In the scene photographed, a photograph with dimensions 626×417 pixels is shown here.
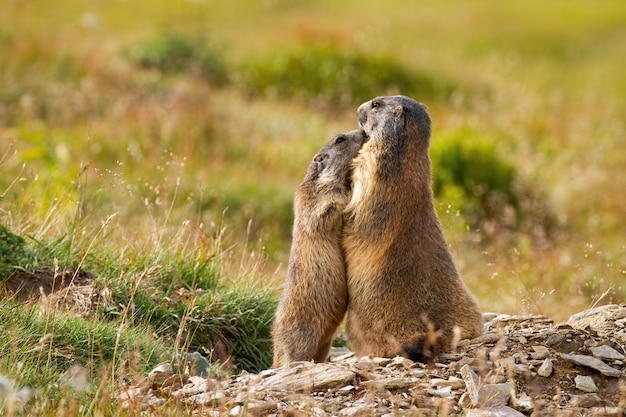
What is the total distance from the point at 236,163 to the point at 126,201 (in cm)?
340

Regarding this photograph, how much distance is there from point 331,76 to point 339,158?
504 inches

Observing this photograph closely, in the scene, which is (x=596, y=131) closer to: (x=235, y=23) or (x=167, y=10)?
(x=235, y=23)

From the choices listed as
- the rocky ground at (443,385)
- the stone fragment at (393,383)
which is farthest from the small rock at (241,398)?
the stone fragment at (393,383)

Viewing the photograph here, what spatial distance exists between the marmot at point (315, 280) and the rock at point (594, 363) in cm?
144

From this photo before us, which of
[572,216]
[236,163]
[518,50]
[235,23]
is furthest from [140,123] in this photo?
[518,50]

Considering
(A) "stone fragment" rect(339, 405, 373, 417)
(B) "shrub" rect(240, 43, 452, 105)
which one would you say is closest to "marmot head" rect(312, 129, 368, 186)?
(A) "stone fragment" rect(339, 405, 373, 417)

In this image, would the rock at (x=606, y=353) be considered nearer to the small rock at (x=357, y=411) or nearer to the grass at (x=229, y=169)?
the grass at (x=229, y=169)

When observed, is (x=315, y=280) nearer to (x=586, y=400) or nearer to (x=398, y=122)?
(x=398, y=122)

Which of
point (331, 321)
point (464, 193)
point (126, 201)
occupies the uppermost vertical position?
point (464, 193)

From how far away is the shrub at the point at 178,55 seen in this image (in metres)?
18.2

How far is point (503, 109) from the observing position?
58.3 ft

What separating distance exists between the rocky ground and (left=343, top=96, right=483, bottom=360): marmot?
184 millimetres

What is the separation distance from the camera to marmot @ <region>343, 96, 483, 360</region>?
5016 mm

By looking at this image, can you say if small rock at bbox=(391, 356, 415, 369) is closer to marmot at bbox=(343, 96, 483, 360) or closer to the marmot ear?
marmot at bbox=(343, 96, 483, 360)
